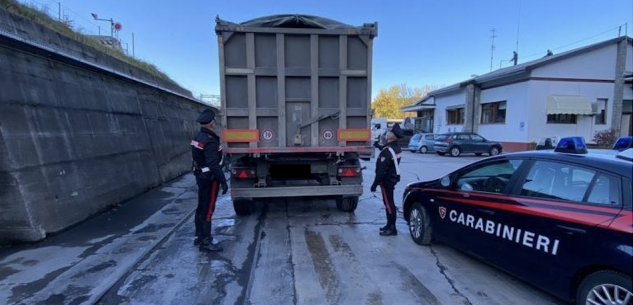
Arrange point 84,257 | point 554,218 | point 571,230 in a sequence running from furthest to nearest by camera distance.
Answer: point 84,257
point 554,218
point 571,230

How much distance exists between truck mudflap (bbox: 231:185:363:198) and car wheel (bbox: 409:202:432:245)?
4.50 ft

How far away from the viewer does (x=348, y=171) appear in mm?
6484

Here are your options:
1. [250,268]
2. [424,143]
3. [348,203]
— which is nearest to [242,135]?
[250,268]

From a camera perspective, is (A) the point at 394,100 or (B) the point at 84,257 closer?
(B) the point at 84,257

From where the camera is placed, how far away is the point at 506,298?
3.51 metres

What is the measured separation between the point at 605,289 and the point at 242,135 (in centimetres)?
484

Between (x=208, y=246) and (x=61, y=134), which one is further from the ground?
(x=61, y=134)

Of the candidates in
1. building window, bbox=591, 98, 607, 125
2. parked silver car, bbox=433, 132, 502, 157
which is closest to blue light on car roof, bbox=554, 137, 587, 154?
parked silver car, bbox=433, 132, 502, 157

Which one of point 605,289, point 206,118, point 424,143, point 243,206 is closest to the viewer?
point 605,289

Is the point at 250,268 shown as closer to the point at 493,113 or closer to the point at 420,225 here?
the point at 420,225

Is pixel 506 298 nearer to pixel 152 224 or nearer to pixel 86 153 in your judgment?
pixel 152 224

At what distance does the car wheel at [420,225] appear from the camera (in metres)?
4.98

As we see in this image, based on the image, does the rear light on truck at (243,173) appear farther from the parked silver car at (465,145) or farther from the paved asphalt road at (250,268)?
the parked silver car at (465,145)

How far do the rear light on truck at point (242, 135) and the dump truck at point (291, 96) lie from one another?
0.6 inches
